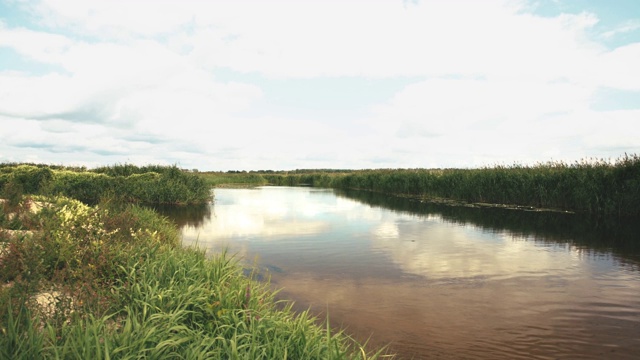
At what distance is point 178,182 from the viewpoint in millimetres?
28312

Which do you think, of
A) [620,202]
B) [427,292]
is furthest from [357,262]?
[620,202]

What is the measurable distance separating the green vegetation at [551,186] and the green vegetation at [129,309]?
73.1 feet

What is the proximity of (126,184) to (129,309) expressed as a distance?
84.8 feet

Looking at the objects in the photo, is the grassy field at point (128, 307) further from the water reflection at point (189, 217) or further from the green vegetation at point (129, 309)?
the water reflection at point (189, 217)

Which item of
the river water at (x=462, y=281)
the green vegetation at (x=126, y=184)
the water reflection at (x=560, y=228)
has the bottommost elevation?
the river water at (x=462, y=281)

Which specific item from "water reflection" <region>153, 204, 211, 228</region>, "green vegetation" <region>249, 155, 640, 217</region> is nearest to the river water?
"water reflection" <region>153, 204, 211, 228</region>

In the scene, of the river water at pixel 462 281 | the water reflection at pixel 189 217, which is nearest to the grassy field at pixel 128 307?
the river water at pixel 462 281

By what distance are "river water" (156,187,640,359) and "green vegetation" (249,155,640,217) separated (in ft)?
13.0

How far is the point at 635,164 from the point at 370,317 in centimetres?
2185

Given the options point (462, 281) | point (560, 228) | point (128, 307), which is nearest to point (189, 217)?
point (462, 281)

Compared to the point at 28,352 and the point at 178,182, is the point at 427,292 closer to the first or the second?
the point at 28,352

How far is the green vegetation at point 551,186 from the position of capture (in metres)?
21.3

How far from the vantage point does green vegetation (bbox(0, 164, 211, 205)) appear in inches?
1010

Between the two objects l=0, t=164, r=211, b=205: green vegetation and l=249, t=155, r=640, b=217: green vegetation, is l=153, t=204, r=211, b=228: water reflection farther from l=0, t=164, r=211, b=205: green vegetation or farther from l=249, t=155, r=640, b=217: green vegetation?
l=249, t=155, r=640, b=217: green vegetation
